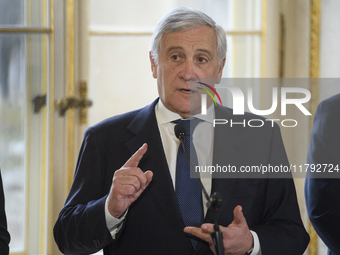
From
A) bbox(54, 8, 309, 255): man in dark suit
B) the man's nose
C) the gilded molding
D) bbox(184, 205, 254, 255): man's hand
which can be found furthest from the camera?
the gilded molding

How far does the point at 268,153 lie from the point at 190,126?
316mm

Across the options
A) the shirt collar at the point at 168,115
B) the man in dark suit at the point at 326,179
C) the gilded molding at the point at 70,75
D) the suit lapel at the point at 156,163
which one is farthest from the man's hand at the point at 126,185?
the gilded molding at the point at 70,75

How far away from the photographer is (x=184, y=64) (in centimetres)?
145

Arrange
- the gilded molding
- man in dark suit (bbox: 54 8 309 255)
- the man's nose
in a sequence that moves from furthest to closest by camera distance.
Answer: the gilded molding < the man's nose < man in dark suit (bbox: 54 8 309 255)

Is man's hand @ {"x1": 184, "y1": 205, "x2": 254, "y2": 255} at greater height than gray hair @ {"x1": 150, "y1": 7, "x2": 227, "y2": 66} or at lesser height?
lesser

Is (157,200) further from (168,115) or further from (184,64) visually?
(184,64)

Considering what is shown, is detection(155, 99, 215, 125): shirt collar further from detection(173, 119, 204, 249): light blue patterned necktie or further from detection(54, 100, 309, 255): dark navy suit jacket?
detection(173, 119, 204, 249): light blue patterned necktie

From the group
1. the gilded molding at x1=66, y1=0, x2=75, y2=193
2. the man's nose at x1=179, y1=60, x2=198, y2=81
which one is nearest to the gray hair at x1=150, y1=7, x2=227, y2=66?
the man's nose at x1=179, y1=60, x2=198, y2=81

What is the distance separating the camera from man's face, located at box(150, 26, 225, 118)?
143 cm

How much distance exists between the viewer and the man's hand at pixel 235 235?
45.1 inches

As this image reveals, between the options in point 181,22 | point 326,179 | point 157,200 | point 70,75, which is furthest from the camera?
point 70,75

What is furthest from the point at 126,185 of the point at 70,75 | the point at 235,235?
the point at 70,75

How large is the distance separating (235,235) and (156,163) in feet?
1.27

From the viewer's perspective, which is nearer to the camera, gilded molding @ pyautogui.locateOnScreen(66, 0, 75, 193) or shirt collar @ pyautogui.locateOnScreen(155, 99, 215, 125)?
shirt collar @ pyautogui.locateOnScreen(155, 99, 215, 125)
